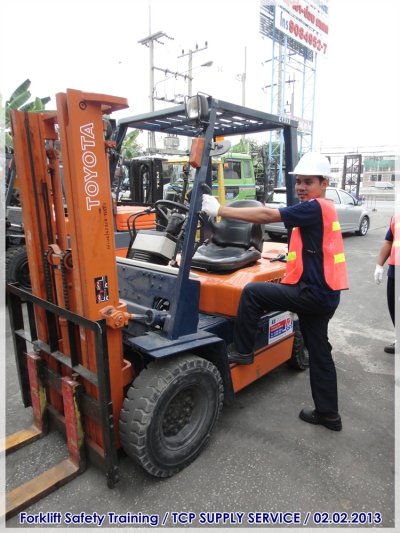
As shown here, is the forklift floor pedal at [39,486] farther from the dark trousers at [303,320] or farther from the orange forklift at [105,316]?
the dark trousers at [303,320]

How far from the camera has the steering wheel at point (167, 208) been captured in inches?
120

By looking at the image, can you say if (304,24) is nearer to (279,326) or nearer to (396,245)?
(396,245)

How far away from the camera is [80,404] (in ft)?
8.02

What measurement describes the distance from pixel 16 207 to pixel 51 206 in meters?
4.91

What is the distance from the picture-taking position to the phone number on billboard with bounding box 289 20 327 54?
24.0 metres

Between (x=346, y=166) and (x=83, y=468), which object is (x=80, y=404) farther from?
(x=346, y=166)

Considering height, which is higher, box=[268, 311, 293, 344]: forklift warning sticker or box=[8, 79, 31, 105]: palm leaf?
box=[8, 79, 31, 105]: palm leaf

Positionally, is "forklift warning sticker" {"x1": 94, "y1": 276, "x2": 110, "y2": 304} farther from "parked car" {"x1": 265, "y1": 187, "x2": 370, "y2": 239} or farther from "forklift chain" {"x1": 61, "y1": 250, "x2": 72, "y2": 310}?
"parked car" {"x1": 265, "y1": 187, "x2": 370, "y2": 239}

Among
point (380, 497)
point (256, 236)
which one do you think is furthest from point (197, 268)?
point (380, 497)

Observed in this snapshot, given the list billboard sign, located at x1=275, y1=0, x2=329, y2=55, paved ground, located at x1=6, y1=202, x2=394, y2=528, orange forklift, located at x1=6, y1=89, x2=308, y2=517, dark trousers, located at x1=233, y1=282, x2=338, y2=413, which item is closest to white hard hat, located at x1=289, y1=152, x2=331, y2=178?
orange forklift, located at x1=6, y1=89, x2=308, y2=517

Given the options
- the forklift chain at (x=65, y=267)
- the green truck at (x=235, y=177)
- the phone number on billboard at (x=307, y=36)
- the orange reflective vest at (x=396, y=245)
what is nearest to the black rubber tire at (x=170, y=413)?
the forklift chain at (x=65, y=267)

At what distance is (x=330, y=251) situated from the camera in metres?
2.75

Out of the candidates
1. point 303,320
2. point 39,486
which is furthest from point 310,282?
point 39,486

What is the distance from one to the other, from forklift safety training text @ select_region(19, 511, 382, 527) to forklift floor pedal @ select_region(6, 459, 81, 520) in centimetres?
7
